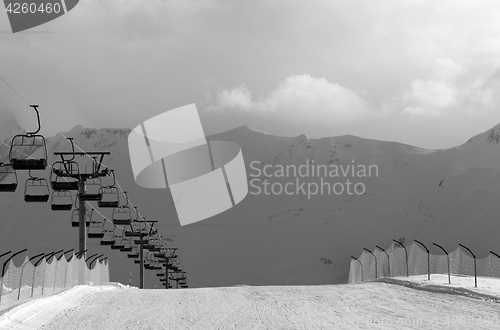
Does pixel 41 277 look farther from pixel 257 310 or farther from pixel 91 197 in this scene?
pixel 257 310

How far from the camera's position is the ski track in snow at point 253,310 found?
17.9m

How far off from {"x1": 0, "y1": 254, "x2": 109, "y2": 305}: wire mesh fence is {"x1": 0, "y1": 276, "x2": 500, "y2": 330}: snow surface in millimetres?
1043

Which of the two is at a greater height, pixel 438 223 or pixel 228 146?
pixel 228 146

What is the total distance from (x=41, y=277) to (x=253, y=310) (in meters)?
8.55

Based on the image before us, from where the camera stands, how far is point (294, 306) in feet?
71.9

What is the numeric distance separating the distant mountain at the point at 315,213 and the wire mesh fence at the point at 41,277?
74.8 meters

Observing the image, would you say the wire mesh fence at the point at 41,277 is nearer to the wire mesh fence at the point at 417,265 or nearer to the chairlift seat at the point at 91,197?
the chairlift seat at the point at 91,197

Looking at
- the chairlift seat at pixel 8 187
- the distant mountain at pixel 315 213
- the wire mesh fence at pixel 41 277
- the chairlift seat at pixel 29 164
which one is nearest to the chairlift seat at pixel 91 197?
the wire mesh fence at pixel 41 277

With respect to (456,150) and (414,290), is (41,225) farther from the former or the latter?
(414,290)

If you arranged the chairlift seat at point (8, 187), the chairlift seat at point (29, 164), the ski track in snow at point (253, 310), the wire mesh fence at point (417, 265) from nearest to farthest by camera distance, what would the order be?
1. the ski track in snow at point (253, 310)
2. the chairlift seat at point (29, 164)
3. the chairlift seat at point (8, 187)
4. the wire mesh fence at point (417, 265)

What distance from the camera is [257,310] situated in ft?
68.4

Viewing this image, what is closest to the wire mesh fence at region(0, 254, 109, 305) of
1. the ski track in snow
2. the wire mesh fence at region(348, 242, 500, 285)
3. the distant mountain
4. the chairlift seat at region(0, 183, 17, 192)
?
the ski track in snow

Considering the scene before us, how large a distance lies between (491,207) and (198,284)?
175ft

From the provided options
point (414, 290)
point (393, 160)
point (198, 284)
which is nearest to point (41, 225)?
point (198, 284)
